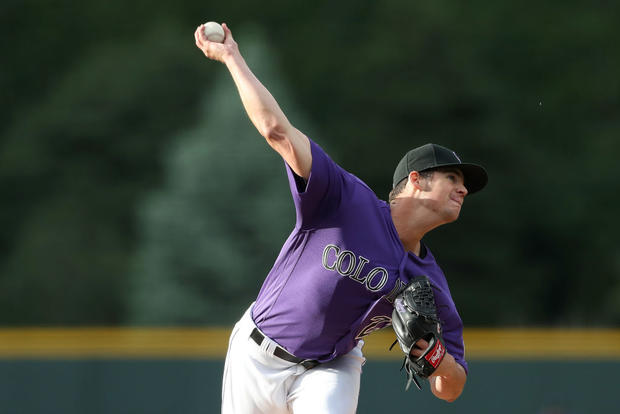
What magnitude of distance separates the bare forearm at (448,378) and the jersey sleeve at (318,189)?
2.60 ft

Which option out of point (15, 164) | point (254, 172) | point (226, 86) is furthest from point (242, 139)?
point (15, 164)

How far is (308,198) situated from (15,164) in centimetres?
1960

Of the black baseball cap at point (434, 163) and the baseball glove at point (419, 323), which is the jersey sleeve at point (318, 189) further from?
the baseball glove at point (419, 323)

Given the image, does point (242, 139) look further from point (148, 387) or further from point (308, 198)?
point (308, 198)

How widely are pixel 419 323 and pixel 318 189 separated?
0.64m

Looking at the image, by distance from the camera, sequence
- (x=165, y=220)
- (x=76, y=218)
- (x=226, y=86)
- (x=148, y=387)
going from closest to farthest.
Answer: (x=148, y=387)
(x=165, y=220)
(x=226, y=86)
(x=76, y=218)

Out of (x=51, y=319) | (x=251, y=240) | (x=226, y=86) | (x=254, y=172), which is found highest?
(x=226, y=86)

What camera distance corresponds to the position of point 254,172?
516 inches

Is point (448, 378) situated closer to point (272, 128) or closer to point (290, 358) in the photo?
point (290, 358)

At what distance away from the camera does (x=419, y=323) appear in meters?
3.79

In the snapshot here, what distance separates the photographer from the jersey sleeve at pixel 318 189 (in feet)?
12.1

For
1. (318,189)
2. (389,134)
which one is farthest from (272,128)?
(389,134)

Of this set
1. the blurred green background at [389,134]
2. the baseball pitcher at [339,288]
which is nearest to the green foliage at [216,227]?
the blurred green background at [389,134]

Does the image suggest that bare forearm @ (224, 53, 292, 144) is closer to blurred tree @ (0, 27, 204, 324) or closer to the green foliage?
the green foliage
